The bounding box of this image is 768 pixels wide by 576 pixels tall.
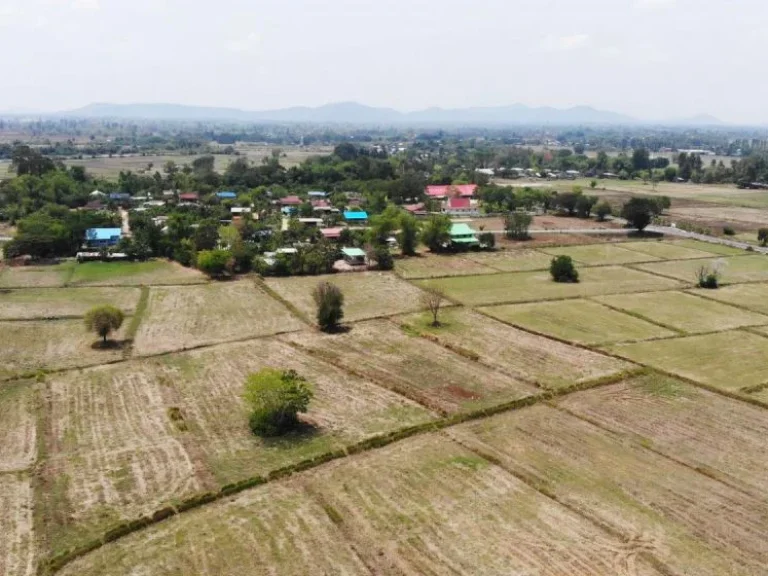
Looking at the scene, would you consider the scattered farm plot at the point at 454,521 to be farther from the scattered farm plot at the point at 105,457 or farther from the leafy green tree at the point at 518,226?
the leafy green tree at the point at 518,226

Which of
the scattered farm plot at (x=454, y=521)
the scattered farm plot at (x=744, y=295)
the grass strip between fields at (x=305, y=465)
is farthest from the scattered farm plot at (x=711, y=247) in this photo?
the scattered farm plot at (x=454, y=521)

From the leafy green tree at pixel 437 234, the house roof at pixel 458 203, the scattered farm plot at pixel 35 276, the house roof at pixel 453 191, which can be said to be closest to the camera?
the scattered farm plot at pixel 35 276

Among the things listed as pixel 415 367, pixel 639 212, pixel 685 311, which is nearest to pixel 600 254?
pixel 639 212

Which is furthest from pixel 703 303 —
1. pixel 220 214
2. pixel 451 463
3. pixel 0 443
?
pixel 220 214

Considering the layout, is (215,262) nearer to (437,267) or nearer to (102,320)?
(102,320)

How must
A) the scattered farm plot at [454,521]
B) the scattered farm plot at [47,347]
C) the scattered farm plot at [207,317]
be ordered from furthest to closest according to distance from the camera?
the scattered farm plot at [207,317] < the scattered farm plot at [47,347] < the scattered farm plot at [454,521]

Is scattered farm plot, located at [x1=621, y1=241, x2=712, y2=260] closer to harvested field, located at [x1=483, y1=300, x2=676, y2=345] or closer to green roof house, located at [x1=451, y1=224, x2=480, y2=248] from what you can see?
green roof house, located at [x1=451, y1=224, x2=480, y2=248]
